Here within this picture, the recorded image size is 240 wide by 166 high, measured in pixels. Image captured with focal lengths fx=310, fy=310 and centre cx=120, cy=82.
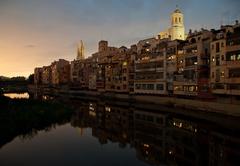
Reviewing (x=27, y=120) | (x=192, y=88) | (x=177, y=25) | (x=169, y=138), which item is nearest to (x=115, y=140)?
(x=169, y=138)

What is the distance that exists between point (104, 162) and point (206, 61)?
42549mm

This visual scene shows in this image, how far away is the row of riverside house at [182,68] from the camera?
176ft

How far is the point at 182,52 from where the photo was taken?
71812mm

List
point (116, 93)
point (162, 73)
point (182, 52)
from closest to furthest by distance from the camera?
point (182, 52) < point (162, 73) < point (116, 93)

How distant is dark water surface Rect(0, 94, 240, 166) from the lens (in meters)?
28.0

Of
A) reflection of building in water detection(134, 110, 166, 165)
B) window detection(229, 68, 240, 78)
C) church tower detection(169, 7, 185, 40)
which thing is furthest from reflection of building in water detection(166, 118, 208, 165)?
church tower detection(169, 7, 185, 40)

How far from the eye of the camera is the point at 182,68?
236 ft

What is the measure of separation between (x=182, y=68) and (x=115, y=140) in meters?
38.6

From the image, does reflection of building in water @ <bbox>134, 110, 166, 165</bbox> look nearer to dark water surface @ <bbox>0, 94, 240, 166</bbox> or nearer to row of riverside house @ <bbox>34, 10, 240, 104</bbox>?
dark water surface @ <bbox>0, 94, 240, 166</bbox>

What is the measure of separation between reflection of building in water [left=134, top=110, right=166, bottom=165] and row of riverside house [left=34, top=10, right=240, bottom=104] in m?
12.3

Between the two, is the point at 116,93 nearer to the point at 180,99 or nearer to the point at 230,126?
the point at 180,99

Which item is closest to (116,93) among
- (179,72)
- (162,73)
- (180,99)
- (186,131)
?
(162,73)

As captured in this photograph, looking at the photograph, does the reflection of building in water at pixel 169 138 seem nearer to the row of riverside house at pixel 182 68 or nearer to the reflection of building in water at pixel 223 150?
the reflection of building in water at pixel 223 150

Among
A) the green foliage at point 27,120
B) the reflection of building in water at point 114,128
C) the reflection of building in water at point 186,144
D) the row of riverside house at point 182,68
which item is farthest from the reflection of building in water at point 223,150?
the green foliage at point 27,120
